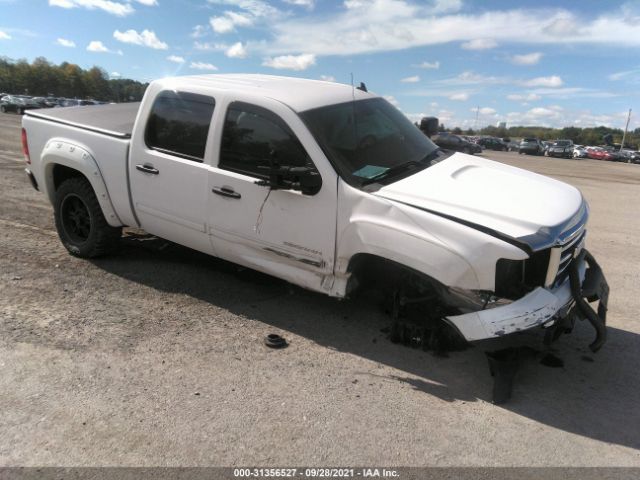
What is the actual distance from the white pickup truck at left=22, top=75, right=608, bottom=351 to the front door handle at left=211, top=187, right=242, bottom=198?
13mm

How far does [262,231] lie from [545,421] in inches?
94.8

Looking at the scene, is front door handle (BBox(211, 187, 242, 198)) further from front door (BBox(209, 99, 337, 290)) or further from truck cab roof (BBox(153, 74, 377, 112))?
truck cab roof (BBox(153, 74, 377, 112))

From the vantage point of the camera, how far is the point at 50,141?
532 centimetres

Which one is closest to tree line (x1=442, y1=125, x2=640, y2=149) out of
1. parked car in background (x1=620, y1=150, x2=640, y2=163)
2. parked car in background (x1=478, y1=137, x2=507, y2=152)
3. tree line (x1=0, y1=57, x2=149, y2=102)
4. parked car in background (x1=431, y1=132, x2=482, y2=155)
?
parked car in background (x1=478, y1=137, x2=507, y2=152)

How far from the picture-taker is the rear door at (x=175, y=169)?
430cm

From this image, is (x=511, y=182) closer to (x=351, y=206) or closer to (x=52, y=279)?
(x=351, y=206)

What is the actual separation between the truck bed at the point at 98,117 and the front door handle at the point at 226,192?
1.26m

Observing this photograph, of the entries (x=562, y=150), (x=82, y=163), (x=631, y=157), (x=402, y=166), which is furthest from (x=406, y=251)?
(x=631, y=157)

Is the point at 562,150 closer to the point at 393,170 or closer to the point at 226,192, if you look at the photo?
the point at 393,170

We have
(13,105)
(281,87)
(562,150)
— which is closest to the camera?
(281,87)

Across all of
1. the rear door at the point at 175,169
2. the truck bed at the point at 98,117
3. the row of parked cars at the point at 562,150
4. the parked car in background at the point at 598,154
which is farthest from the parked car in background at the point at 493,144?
the rear door at the point at 175,169

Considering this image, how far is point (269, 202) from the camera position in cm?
394

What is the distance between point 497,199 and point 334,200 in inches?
44.8

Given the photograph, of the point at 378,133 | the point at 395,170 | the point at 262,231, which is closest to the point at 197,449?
the point at 262,231
